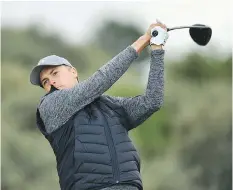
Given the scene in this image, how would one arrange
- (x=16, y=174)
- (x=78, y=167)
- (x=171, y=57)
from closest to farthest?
(x=78, y=167), (x=16, y=174), (x=171, y=57)

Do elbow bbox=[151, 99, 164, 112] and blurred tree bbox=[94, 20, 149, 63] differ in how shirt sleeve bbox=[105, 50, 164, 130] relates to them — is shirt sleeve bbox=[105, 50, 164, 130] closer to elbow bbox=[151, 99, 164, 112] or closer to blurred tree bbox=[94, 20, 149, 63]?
elbow bbox=[151, 99, 164, 112]

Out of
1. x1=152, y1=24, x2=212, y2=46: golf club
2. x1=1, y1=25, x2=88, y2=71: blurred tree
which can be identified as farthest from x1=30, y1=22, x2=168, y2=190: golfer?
Result: x1=1, y1=25, x2=88, y2=71: blurred tree

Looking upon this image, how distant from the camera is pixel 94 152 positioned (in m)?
4.14

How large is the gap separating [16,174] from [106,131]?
11.0 metres

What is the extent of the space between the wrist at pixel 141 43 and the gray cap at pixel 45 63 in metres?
0.35

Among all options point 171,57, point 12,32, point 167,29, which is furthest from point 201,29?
point 12,32

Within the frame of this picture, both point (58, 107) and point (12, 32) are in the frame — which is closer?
point (58, 107)

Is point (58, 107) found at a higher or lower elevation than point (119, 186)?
higher

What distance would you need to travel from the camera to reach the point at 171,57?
21156mm

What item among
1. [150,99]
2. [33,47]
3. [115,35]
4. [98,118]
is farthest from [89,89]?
[115,35]

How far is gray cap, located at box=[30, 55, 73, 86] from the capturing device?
443cm

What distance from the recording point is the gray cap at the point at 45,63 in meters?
4.43

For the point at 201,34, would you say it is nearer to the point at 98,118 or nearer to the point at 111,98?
the point at 111,98

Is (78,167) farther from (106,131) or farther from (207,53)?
(207,53)
